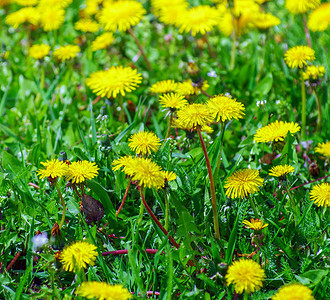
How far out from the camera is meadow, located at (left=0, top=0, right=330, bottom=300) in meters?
1.63

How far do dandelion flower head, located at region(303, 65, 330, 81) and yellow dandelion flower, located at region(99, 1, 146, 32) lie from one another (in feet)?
3.86

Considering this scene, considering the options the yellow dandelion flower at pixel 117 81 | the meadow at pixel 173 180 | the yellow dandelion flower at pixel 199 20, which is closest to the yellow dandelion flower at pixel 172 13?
the meadow at pixel 173 180

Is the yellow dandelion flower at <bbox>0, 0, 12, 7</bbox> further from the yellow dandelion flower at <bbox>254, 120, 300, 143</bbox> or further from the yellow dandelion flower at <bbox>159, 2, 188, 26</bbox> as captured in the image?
the yellow dandelion flower at <bbox>254, 120, 300, 143</bbox>

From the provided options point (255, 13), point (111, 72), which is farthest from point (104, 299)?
point (255, 13)

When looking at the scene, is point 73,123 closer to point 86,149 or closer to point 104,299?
point 86,149

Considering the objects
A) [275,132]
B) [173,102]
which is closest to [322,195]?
[275,132]

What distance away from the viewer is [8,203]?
207 cm

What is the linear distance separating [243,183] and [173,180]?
1.20 feet

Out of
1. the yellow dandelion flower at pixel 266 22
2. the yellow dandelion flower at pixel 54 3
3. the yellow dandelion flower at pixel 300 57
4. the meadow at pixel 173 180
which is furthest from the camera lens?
the yellow dandelion flower at pixel 54 3

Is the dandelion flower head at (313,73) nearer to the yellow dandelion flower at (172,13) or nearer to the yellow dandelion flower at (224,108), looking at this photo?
the yellow dandelion flower at (224,108)

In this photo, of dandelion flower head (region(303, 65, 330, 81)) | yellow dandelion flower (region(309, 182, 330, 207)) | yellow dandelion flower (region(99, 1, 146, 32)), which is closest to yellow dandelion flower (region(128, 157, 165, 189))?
yellow dandelion flower (region(309, 182, 330, 207))

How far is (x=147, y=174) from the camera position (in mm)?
1541

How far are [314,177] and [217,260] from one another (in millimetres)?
871

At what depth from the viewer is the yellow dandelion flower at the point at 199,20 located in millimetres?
2869
